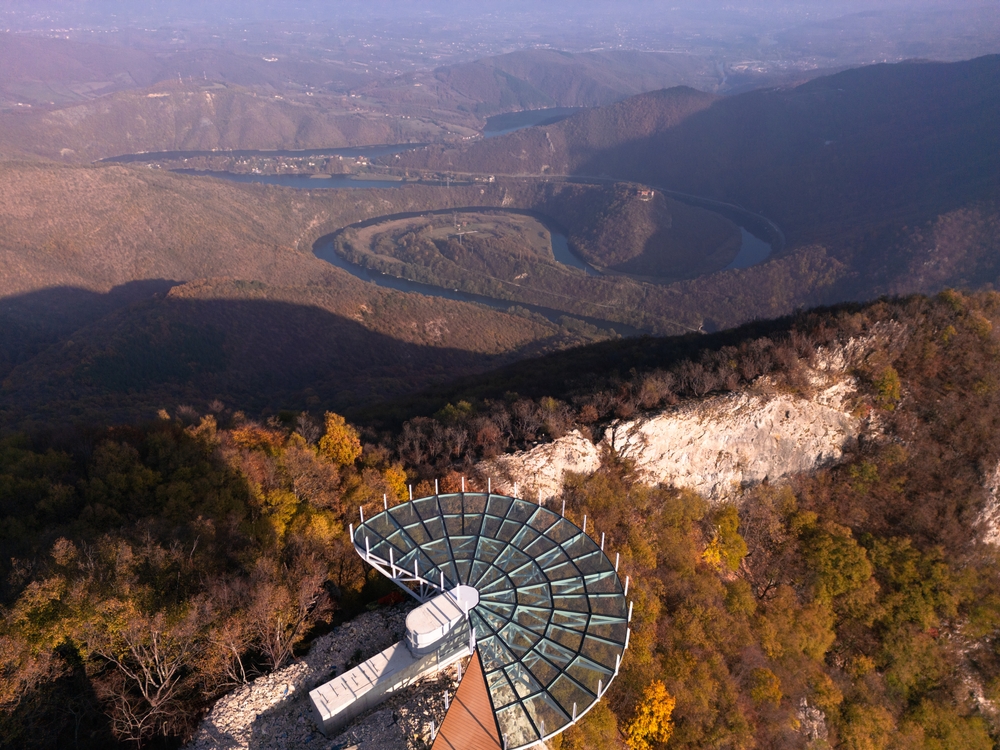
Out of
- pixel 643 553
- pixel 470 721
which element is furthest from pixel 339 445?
pixel 470 721

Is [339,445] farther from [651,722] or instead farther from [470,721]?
[651,722]

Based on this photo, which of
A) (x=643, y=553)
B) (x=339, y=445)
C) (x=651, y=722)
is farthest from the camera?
(x=339, y=445)

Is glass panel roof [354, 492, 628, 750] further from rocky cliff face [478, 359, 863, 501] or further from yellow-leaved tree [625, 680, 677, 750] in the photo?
rocky cliff face [478, 359, 863, 501]

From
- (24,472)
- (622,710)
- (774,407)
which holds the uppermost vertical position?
(774,407)

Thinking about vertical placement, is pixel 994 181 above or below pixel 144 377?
above

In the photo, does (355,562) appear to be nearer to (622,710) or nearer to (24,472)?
(622,710)

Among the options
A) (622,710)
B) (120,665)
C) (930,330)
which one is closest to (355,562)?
(120,665)

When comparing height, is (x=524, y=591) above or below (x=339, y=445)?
above

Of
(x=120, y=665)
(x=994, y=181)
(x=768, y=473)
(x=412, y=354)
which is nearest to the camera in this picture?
(x=120, y=665)
